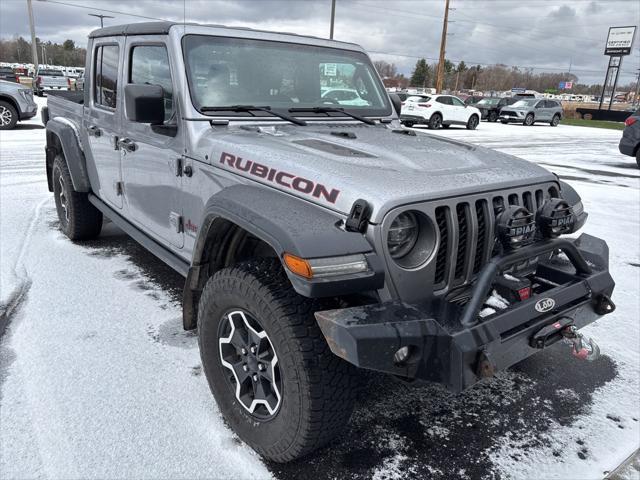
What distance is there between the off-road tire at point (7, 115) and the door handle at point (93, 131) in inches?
435

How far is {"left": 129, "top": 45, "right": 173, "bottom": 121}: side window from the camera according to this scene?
123 inches

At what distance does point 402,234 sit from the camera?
86.1 inches

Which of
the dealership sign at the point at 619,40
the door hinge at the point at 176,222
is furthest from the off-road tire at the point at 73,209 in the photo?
the dealership sign at the point at 619,40

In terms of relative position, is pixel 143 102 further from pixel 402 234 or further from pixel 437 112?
pixel 437 112

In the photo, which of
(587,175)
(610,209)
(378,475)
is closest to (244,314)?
(378,475)

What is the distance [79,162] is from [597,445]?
14.6 ft

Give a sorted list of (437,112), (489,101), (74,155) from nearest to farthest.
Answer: (74,155)
(437,112)
(489,101)

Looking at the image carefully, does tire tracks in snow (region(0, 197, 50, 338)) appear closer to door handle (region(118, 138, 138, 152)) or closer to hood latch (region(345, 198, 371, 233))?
door handle (region(118, 138, 138, 152))

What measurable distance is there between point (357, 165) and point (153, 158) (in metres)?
1.60

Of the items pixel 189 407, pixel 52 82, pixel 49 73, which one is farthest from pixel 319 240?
pixel 49 73

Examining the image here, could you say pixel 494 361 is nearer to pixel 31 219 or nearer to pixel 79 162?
pixel 79 162

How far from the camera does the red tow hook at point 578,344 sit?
2344 mm

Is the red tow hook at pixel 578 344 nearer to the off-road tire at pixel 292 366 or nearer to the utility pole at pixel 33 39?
the off-road tire at pixel 292 366

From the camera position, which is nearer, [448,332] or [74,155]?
[448,332]
